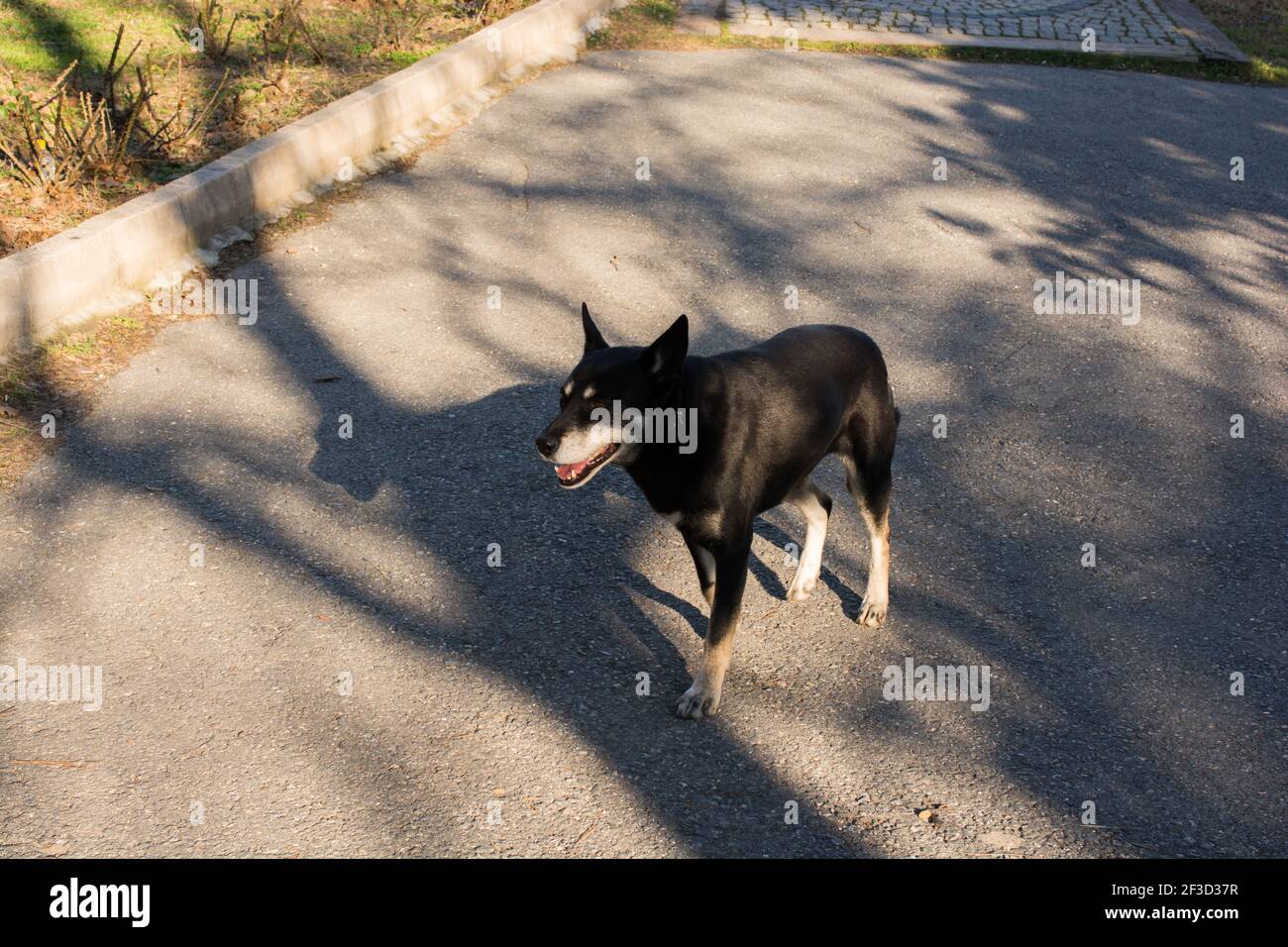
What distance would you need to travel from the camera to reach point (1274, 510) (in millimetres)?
5656

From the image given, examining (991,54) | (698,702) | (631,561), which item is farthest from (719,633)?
(991,54)

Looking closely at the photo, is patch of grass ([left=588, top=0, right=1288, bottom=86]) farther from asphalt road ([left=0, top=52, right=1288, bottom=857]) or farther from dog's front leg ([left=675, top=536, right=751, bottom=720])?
dog's front leg ([left=675, top=536, right=751, bottom=720])

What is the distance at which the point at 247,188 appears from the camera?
778 cm

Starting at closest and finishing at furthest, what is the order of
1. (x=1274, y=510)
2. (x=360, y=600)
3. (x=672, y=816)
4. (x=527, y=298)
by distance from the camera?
(x=672, y=816) → (x=360, y=600) → (x=1274, y=510) → (x=527, y=298)

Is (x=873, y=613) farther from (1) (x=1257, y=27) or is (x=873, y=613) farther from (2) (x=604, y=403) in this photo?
(1) (x=1257, y=27)

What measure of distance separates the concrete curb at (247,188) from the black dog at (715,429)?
3.50 metres

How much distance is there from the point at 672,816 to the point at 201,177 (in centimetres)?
547

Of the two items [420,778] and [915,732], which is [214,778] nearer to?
[420,778]

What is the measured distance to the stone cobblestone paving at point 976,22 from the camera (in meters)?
13.0

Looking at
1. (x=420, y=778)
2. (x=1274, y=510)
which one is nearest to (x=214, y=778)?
(x=420, y=778)

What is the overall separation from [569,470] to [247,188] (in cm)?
475

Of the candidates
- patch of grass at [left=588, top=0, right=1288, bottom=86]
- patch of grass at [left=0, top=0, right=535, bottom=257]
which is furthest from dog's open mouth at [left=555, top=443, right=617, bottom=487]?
patch of grass at [left=588, top=0, right=1288, bottom=86]

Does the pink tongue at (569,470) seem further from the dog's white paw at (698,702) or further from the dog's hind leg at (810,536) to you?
the dog's hind leg at (810,536)

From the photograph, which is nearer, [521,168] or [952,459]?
[952,459]
